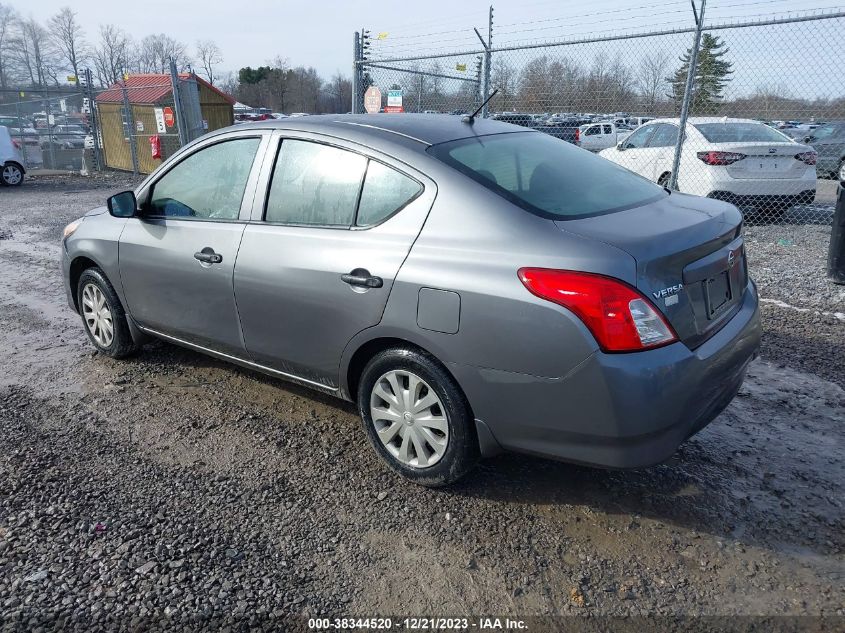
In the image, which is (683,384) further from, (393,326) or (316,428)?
(316,428)

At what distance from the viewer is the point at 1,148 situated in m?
17.0

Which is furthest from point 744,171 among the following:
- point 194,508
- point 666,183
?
Answer: point 194,508

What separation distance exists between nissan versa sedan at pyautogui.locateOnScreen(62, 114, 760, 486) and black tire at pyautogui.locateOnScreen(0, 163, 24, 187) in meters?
16.1

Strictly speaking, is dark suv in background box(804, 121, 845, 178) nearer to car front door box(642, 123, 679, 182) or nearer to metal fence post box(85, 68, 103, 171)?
car front door box(642, 123, 679, 182)

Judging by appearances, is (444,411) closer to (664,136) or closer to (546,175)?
(546,175)

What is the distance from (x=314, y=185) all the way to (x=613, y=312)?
5.69ft

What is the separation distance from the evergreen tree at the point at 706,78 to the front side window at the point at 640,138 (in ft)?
4.21

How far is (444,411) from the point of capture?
2922mm

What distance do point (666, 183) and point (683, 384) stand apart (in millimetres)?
8173

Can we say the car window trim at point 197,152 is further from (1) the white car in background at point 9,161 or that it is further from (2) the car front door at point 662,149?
(1) the white car in background at point 9,161

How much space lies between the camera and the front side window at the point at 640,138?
35.7 ft

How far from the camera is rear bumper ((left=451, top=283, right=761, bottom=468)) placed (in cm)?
248

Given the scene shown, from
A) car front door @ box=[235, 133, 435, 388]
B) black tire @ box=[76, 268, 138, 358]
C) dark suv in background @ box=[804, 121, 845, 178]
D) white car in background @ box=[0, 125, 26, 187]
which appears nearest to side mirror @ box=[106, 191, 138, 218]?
black tire @ box=[76, 268, 138, 358]

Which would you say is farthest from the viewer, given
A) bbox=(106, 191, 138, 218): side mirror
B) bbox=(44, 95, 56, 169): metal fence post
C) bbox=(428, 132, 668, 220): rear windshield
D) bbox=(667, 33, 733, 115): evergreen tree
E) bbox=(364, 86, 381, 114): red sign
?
bbox=(44, 95, 56, 169): metal fence post
